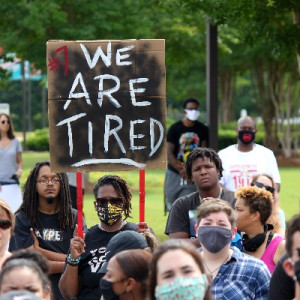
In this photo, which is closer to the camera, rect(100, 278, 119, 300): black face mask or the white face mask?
rect(100, 278, 119, 300): black face mask

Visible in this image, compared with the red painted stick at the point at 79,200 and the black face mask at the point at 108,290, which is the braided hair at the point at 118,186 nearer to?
the red painted stick at the point at 79,200

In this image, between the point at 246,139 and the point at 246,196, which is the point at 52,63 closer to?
the point at 246,196

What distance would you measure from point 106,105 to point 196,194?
1070mm

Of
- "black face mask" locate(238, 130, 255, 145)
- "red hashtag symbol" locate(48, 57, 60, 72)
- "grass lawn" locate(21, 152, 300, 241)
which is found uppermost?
"red hashtag symbol" locate(48, 57, 60, 72)

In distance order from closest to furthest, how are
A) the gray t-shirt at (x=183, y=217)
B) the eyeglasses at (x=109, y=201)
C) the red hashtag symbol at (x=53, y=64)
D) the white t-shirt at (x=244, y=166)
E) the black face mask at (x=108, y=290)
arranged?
the black face mask at (x=108, y=290), the eyeglasses at (x=109, y=201), the red hashtag symbol at (x=53, y=64), the gray t-shirt at (x=183, y=217), the white t-shirt at (x=244, y=166)

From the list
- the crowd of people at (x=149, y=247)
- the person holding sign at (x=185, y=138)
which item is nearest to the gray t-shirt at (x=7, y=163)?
the person holding sign at (x=185, y=138)

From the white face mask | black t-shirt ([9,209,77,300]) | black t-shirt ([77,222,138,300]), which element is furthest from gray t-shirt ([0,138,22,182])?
black t-shirt ([77,222,138,300])

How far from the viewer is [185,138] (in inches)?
528

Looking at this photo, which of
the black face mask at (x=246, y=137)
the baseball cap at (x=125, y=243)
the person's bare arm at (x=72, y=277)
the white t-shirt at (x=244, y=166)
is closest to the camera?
the baseball cap at (x=125, y=243)

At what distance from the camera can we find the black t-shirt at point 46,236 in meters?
7.27

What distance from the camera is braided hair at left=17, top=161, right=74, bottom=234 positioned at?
7.33 metres

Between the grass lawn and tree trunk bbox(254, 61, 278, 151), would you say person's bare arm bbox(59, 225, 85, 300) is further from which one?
tree trunk bbox(254, 61, 278, 151)

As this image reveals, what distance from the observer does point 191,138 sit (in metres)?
13.4

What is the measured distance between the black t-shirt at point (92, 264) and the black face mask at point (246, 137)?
4358mm
